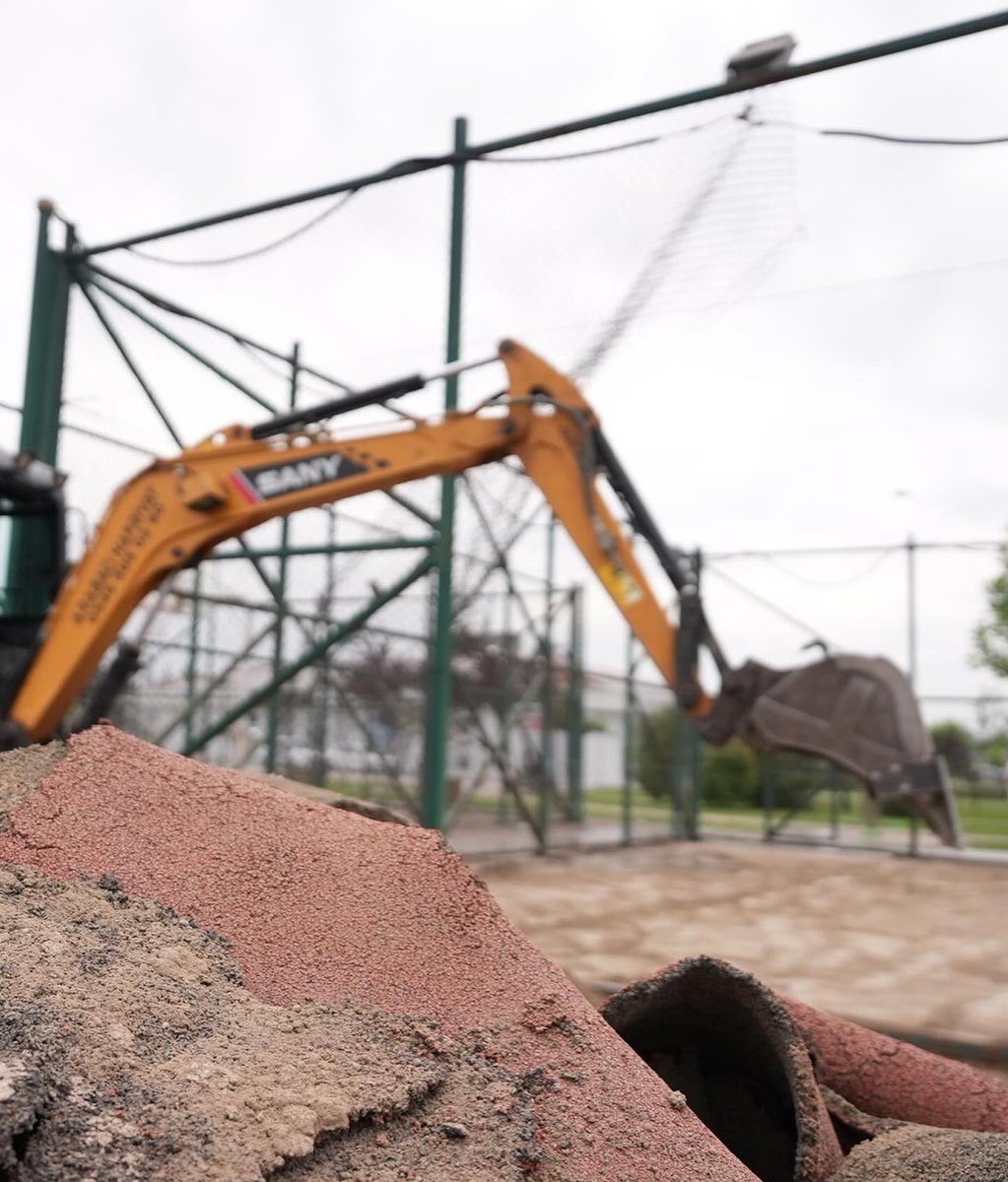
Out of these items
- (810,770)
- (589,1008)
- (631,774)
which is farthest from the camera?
(810,770)

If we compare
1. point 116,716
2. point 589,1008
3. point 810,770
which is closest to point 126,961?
point 589,1008

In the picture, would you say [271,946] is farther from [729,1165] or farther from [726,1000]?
[726,1000]

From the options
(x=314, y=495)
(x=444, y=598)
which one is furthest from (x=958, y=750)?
(x=314, y=495)

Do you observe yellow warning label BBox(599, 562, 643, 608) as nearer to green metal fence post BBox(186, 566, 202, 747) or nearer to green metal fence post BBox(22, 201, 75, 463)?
green metal fence post BBox(22, 201, 75, 463)

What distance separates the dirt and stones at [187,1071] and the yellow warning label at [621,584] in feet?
12.0

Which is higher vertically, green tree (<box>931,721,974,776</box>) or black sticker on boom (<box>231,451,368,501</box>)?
black sticker on boom (<box>231,451,368,501</box>)

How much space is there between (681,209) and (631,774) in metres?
7.01

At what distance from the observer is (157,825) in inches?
69.5

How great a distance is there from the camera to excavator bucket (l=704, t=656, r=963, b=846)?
174 inches

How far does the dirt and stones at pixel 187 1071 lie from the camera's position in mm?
1075

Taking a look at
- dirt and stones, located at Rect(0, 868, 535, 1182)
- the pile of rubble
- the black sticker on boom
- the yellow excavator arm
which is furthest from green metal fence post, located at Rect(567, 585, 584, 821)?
dirt and stones, located at Rect(0, 868, 535, 1182)

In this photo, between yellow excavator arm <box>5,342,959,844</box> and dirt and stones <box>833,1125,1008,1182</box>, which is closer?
dirt and stones <box>833,1125,1008,1182</box>

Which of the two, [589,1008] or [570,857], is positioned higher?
[589,1008]

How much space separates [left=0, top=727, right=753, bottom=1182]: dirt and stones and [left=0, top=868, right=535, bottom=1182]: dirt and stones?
2 centimetres
